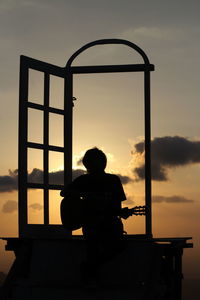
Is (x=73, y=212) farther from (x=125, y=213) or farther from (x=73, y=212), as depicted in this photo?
(x=125, y=213)

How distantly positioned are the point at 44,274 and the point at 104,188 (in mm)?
1417

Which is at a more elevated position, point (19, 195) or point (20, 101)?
point (20, 101)

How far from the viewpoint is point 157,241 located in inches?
300

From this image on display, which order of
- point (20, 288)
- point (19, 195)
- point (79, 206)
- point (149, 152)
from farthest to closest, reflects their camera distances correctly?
point (149, 152) → point (19, 195) → point (20, 288) → point (79, 206)

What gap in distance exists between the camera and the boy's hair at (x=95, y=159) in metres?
7.07

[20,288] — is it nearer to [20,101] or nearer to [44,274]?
[44,274]

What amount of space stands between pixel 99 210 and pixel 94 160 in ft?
1.84

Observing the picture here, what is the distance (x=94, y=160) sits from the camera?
7.09 meters

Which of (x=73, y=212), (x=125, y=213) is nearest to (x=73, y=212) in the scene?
(x=73, y=212)

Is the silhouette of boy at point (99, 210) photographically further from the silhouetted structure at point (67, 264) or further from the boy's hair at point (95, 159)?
the silhouetted structure at point (67, 264)

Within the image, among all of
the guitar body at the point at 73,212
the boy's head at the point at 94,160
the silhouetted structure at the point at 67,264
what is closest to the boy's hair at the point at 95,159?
the boy's head at the point at 94,160

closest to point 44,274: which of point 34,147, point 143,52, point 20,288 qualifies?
point 20,288

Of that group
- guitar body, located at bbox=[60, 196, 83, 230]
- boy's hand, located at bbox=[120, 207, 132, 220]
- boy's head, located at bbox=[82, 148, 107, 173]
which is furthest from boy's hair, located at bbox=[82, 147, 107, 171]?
boy's hand, located at bbox=[120, 207, 132, 220]

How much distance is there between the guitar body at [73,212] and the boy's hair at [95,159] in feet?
1.27
